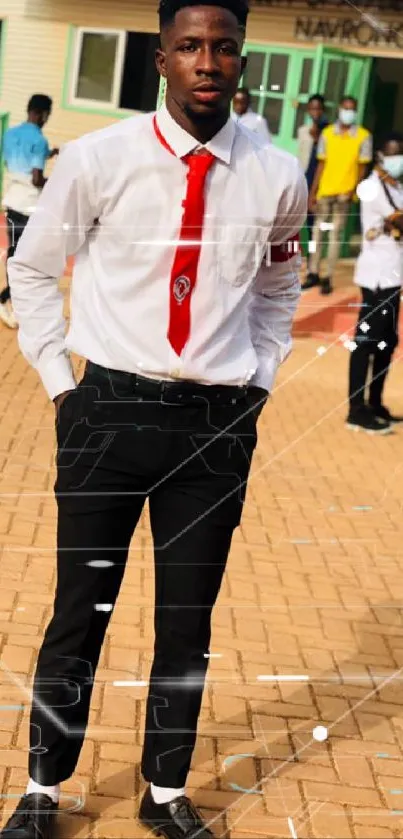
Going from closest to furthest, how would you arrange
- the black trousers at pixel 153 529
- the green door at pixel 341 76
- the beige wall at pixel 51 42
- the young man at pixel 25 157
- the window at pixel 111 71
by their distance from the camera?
1. the black trousers at pixel 153 529
2. the beige wall at pixel 51 42
3. the young man at pixel 25 157
4. the window at pixel 111 71
5. the green door at pixel 341 76

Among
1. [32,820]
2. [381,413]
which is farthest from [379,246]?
[32,820]

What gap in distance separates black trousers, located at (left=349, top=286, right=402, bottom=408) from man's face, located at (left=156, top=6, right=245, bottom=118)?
540 cm

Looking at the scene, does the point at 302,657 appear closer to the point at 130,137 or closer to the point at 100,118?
the point at 130,137

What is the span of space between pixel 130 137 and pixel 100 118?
5367mm

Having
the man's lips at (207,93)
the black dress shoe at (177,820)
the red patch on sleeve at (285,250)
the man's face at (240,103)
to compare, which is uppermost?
the man's lips at (207,93)

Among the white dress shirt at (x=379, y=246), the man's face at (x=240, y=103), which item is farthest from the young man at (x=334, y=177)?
the white dress shirt at (x=379, y=246)

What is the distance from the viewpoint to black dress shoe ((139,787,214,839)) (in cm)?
332

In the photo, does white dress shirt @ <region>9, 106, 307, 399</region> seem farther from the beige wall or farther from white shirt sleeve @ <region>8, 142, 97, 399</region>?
the beige wall

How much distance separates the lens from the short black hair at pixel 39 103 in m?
7.11

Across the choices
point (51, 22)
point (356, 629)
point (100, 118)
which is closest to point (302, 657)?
point (356, 629)

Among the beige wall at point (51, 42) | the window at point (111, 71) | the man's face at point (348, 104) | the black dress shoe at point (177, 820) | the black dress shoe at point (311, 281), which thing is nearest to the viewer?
the black dress shoe at point (177, 820)

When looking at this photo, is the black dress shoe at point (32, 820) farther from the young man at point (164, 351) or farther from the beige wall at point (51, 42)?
the beige wall at point (51, 42)

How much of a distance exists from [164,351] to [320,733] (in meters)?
1.56

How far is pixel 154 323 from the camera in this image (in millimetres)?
3014
